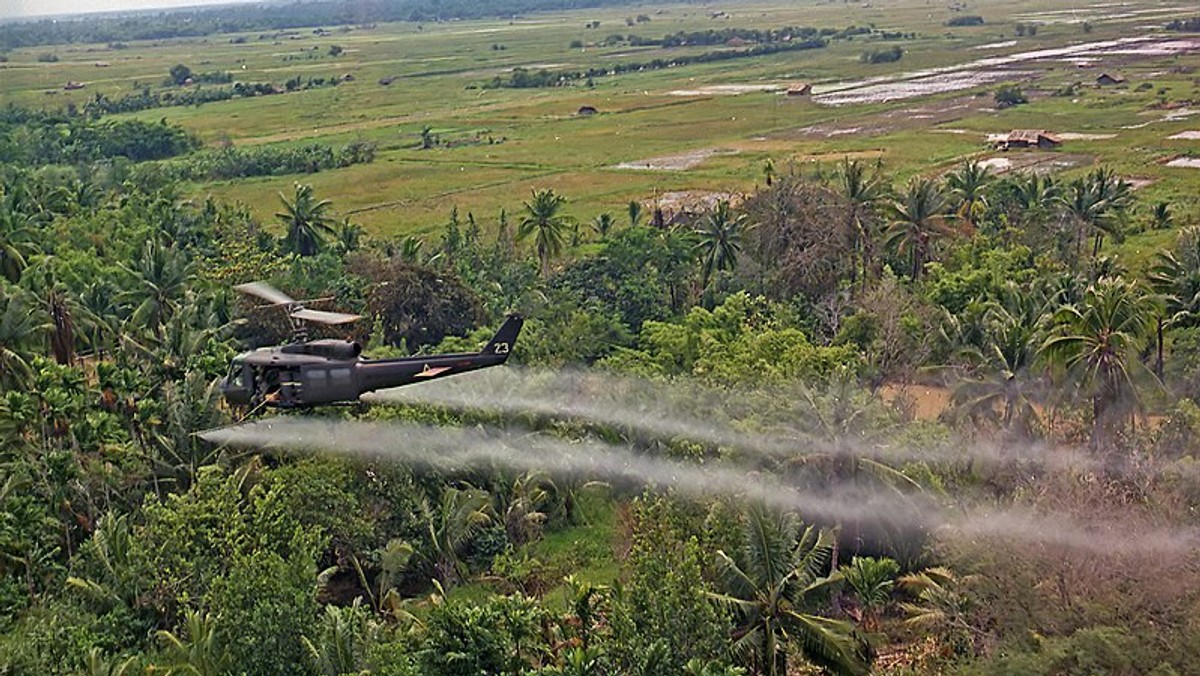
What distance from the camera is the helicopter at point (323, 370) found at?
2138 cm

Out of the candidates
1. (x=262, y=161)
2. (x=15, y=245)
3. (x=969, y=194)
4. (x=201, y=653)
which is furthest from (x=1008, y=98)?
(x=201, y=653)

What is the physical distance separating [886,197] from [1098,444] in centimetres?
1977

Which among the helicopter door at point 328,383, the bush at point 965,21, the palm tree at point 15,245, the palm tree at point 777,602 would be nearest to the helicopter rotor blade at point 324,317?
the helicopter door at point 328,383

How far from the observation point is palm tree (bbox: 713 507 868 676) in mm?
19000

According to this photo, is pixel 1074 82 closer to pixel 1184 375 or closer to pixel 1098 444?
pixel 1184 375

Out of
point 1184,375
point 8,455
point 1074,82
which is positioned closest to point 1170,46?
point 1074,82

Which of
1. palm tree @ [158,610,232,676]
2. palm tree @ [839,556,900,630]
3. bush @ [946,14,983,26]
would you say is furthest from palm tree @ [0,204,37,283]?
bush @ [946,14,983,26]

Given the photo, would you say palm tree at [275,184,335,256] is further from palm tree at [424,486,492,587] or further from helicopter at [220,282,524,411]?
helicopter at [220,282,524,411]

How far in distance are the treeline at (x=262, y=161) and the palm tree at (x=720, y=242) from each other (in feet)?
169

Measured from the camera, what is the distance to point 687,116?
10812 centimetres

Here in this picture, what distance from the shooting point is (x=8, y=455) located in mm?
26203

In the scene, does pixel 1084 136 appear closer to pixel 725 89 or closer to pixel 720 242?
pixel 725 89

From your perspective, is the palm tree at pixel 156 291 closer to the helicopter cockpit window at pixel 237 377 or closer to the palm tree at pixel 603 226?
the helicopter cockpit window at pixel 237 377

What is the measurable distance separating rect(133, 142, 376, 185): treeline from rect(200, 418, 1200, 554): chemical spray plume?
61.3 m
